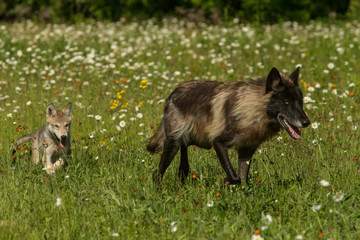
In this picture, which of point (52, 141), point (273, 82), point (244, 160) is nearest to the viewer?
point (273, 82)

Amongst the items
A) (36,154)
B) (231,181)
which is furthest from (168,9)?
(231,181)

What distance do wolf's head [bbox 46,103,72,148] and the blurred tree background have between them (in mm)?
13271

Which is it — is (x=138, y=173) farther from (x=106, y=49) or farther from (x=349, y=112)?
(x=106, y=49)

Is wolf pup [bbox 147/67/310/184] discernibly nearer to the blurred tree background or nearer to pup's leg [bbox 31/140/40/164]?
pup's leg [bbox 31/140/40/164]

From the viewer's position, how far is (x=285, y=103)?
5016 millimetres

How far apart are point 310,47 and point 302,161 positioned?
25.4 feet

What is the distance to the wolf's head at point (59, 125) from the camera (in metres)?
6.45

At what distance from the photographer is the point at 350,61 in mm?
11836

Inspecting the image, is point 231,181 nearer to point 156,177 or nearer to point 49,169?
point 156,177

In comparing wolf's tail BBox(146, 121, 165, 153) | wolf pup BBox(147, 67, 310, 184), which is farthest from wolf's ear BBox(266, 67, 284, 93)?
wolf's tail BBox(146, 121, 165, 153)

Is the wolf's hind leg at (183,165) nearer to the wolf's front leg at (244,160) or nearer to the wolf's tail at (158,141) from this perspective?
the wolf's tail at (158,141)

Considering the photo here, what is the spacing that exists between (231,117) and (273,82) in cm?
59

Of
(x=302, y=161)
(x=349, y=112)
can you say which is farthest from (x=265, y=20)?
(x=302, y=161)

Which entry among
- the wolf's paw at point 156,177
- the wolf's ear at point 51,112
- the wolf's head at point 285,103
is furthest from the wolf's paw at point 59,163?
the wolf's head at point 285,103
